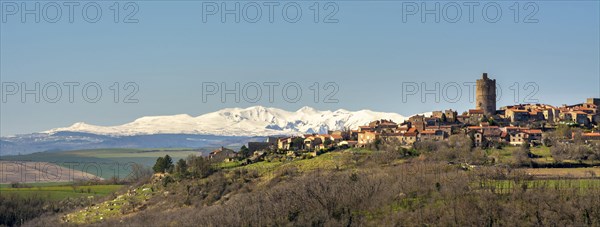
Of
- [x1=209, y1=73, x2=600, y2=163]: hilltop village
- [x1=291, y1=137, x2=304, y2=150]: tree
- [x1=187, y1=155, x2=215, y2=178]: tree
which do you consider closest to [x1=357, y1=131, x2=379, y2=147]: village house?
[x1=209, y1=73, x2=600, y2=163]: hilltop village

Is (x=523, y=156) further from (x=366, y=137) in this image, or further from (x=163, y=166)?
(x=163, y=166)

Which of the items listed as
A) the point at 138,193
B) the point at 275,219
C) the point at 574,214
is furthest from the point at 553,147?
the point at 138,193

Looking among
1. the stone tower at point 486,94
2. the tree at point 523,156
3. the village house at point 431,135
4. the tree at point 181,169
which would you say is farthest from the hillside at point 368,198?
the stone tower at point 486,94

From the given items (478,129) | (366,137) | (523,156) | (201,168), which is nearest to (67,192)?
(201,168)

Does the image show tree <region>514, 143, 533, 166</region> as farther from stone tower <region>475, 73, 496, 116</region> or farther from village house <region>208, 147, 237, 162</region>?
village house <region>208, 147, 237, 162</region>

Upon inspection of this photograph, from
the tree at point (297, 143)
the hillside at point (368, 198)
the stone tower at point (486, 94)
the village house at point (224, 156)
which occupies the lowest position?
the hillside at point (368, 198)

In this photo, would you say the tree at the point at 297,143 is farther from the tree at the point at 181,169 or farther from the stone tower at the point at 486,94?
the stone tower at the point at 486,94

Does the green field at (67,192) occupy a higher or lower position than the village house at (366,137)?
lower

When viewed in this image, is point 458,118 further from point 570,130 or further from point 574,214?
point 574,214
